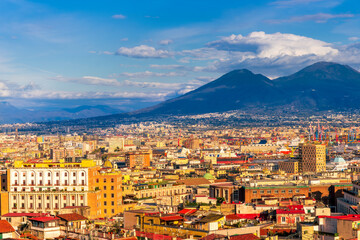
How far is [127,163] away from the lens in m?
186

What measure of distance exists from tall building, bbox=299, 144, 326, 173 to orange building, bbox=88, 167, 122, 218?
242 feet

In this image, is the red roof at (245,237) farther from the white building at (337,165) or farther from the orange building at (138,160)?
the orange building at (138,160)

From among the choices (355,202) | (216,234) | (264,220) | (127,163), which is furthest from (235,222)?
(127,163)

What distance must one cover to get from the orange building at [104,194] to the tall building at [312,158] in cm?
7375

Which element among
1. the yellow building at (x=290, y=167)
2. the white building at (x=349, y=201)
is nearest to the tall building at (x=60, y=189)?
the white building at (x=349, y=201)

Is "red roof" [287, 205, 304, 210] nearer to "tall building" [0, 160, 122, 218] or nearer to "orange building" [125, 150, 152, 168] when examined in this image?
"tall building" [0, 160, 122, 218]

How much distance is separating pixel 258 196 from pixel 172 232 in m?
28.9

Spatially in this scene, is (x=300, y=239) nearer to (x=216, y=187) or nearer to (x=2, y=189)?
(x=216, y=187)

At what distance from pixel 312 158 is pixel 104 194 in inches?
3080

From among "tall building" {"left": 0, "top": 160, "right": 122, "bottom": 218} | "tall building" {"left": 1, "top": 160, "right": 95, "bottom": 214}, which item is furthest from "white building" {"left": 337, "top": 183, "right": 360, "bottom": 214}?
"tall building" {"left": 1, "top": 160, "right": 95, "bottom": 214}

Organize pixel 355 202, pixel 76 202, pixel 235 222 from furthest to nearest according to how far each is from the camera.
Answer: pixel 76 202 < pixel 355 202 < pixel 235 222

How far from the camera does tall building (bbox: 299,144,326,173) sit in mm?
155625

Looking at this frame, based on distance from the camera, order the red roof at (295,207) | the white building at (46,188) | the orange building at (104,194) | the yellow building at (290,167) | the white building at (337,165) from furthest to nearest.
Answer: the yellow building at (290,167) → the white building at (337,165) → the white building at (46,188) → the orange building at (104,194) → the red roof at (295,207)

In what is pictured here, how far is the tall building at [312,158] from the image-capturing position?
511 ft
